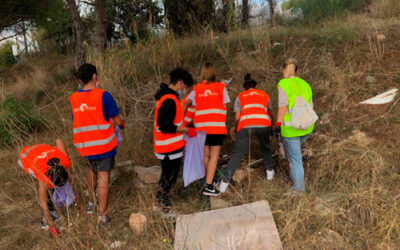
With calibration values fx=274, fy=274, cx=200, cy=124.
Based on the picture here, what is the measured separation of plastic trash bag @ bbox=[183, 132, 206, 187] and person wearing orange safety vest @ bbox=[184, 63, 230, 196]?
10 cm

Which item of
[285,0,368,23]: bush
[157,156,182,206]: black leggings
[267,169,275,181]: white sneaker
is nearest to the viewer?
[157,156,182,206]: black leggings

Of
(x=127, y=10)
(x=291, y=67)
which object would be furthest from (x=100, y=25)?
(x=291, y=67)

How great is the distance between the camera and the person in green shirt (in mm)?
2748

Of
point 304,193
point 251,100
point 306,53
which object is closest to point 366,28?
point 306,53

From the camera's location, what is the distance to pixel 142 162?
3.91 meters

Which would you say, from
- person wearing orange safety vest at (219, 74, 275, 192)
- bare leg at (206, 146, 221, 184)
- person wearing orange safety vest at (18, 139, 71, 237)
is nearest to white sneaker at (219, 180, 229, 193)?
person wearing orange safety vest at (219, 74, 275, 192)

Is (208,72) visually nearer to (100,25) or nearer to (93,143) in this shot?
(93,143)

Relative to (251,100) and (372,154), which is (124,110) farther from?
(372,154)

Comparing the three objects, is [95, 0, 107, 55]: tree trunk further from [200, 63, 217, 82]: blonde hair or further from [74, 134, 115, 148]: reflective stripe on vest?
[74, 134, 115, 148]: reflective stripe on vest

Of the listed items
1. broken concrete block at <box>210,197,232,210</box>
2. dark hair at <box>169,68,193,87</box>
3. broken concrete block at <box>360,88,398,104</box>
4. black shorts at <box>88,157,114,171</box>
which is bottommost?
broken concrete block at <box>210,197,232,210</box>

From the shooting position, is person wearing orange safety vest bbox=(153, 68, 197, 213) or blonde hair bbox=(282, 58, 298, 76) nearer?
person wearing orange safety vest bbox=(153, 68, 197, 213)

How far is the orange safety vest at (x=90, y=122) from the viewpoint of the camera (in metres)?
2.55

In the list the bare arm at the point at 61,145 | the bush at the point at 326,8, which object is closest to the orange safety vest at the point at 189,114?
the bare arm at the point at 61,145

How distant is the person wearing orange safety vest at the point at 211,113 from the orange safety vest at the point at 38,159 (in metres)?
1.45
